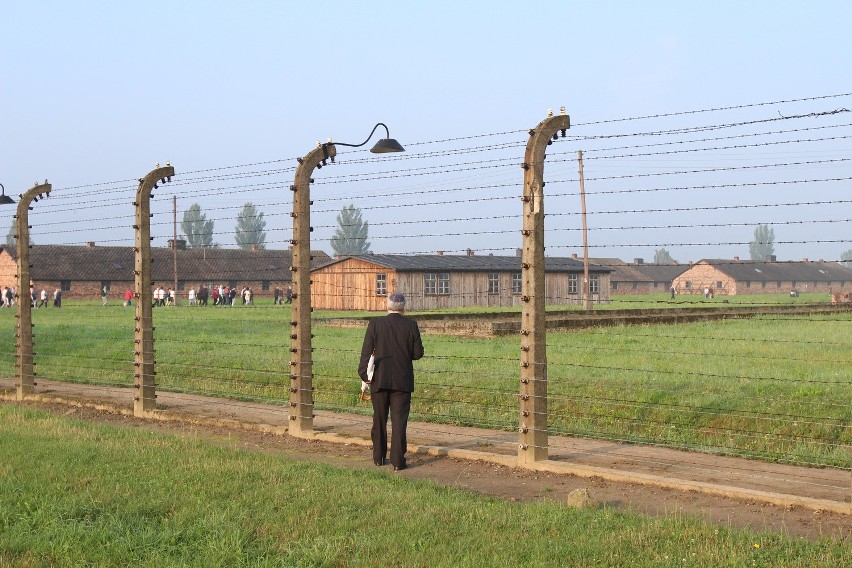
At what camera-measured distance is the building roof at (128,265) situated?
77.4 m

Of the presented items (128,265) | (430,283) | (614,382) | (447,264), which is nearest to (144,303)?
(614,382)

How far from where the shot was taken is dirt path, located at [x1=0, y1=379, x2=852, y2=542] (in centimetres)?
798

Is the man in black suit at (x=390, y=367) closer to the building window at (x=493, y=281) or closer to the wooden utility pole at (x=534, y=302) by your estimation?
the wooden utility pole at (x=534, y=302)

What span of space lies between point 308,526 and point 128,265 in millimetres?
77637

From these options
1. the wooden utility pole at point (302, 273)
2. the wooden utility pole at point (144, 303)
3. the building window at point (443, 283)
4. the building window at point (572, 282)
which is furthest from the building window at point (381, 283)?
the wooden utility pole at point (302, 273)

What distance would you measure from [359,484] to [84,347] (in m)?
18.3

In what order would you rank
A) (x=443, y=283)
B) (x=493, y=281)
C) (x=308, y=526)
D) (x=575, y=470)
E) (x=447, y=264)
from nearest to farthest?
1. (x=308, y=526)
2. (x=575, y=470)
3. (x=443, y=283)
4. (x=447, y=264)
5. (x=493, y=281)

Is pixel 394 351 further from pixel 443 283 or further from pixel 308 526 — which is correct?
pixel 443 283

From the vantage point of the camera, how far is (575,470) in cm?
959

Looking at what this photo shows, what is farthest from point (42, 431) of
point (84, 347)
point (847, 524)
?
point (84, 347)

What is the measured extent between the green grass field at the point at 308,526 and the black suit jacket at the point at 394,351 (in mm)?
1136

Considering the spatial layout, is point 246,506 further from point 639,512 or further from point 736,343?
point 736,343

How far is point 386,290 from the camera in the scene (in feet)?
191

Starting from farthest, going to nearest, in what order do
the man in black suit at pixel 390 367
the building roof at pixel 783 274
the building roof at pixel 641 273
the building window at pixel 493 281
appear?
the building roof at pixel 641 273 → the building roof at pixel 783 274 → the building window at pixel 493 281 → the man in black suit at pixel 390 367
